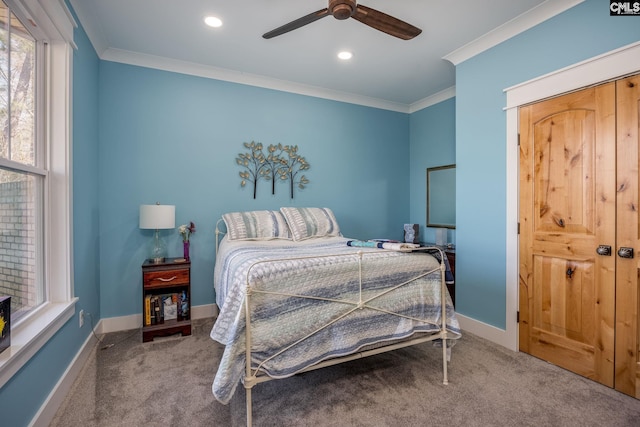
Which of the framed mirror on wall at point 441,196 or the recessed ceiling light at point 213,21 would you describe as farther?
the framed mirror on wall at point 441,196

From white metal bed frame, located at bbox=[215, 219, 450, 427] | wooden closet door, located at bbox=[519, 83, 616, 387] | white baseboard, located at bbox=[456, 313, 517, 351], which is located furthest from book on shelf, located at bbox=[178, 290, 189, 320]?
wooden closet door, located at bbox=[519, 83, 616, 387]

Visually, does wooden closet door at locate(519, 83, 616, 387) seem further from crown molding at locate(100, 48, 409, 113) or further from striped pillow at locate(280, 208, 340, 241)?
crown molding at locate(100, 48, 409, 113)

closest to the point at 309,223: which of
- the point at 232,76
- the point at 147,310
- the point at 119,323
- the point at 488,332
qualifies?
the point at 147,310

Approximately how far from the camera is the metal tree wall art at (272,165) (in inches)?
135

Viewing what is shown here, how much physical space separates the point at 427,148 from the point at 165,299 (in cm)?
366

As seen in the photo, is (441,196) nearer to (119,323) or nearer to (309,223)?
(309,223)

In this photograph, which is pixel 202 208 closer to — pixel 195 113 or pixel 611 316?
pixel 195 113

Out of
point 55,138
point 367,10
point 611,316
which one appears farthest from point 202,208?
point 611,316

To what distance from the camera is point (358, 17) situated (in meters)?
1.82

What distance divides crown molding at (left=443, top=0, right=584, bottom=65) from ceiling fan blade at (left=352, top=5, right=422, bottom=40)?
1.06m

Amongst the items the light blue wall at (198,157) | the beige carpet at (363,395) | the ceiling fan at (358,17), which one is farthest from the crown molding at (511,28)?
the beige carpet at (363,395)

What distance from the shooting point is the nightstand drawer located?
2.67 m

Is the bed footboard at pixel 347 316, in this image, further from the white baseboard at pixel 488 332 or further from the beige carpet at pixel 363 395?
the white baseboard at pixel 488 332

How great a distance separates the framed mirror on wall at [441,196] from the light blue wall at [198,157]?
815 mm
